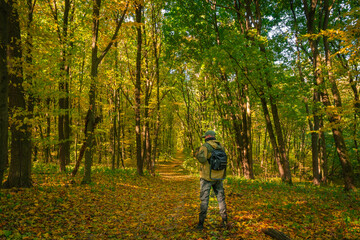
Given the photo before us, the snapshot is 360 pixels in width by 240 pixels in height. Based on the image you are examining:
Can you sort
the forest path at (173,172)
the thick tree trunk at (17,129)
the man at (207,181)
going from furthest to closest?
the forest path at (173,172) < the thick tree trunk at (17,129) < the man at (207,181)

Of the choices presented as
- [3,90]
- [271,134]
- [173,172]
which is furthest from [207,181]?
[173,172]

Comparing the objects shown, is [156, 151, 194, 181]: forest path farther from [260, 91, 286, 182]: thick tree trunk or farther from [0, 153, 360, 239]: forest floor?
[0, 153, 360, 239]: forest floor

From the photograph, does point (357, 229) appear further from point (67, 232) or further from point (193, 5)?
point (193, 5)

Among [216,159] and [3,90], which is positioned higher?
[3,90]

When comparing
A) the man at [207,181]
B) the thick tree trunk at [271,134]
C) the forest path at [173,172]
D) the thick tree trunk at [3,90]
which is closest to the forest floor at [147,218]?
the man at [207,181]

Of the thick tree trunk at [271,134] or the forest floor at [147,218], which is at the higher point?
the thick tree trunk at [271,134]

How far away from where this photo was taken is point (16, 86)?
6414mm

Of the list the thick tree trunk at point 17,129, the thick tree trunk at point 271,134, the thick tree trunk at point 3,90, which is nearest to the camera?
the thick tree trunk at point 3,90

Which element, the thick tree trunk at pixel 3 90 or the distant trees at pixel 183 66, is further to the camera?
the distant trees at pixel 183 66

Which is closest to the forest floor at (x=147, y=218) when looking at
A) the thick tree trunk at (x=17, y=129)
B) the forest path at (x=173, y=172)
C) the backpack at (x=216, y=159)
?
the thick tree trunk at (x=17, y=129)

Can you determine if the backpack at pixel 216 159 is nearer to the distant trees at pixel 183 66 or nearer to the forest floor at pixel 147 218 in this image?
the forest floor at pixel 147 218

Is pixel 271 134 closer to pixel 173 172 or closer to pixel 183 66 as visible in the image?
pixel 183 66

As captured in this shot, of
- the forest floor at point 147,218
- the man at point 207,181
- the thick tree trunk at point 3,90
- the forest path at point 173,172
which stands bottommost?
the forest path at point 173,172

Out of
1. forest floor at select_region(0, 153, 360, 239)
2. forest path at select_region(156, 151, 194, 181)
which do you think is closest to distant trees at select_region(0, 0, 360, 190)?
forest floor at select_region(0, 153, 360, 239)
